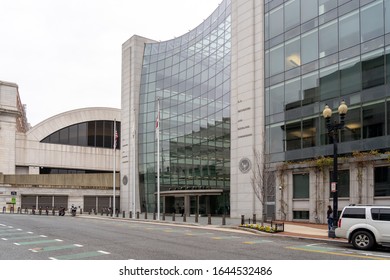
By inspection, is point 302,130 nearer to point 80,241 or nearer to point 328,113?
point 328,113

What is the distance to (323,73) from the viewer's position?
112ft

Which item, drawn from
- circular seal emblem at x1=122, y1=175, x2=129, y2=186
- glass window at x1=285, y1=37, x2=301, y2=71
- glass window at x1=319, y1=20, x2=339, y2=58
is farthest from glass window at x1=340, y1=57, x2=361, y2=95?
circular seal emblem at x1=122, y1=175, x2=129, y2=186

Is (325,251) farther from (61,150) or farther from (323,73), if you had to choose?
(61,150)

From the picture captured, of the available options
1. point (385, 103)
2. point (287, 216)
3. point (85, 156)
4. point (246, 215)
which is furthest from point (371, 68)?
point (85, 156)

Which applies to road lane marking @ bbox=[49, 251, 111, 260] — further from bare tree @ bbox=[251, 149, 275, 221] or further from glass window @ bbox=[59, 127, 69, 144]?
glass window @ bbox=[59, 127, 69, 144]

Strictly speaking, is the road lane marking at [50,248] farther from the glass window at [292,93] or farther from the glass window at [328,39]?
the glass window at [328,39]

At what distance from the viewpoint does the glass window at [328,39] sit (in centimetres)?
→ 3356

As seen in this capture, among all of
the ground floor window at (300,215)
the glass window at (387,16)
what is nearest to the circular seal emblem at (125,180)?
the ground floor window at (300,215)

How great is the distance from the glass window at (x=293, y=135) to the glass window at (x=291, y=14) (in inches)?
345

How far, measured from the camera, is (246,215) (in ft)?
131

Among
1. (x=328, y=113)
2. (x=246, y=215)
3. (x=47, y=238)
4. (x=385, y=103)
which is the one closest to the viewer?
(x=47, y=238)

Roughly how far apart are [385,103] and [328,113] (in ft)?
32.1

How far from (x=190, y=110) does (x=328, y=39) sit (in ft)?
77.7

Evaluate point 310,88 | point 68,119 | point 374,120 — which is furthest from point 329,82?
point 68,119
